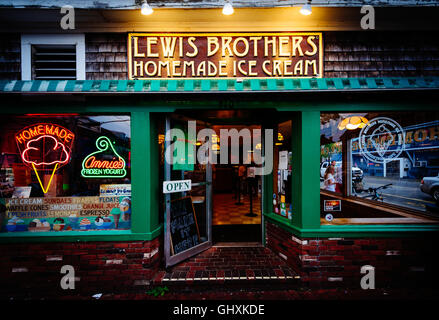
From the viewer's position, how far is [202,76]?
12.8 feet

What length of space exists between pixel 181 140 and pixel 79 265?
2935mm

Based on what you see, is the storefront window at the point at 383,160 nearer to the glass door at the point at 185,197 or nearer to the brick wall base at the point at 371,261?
the brick wall base at the point at 371,261

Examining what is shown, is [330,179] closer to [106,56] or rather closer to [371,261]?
[371,261]

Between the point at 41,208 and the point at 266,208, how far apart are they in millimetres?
4621

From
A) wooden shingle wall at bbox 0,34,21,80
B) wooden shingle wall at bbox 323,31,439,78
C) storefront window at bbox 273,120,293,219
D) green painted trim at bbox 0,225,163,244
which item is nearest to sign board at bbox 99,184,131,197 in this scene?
green painted trim at bbox 0,225,163,244

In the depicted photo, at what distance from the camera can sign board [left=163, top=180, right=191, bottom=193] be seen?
3.64 m

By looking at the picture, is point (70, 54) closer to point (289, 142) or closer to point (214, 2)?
point (214, 2)

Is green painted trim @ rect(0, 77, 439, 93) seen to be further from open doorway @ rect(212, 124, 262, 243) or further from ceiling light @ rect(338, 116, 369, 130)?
open doorway @ rect(212, 124, 262, 243)

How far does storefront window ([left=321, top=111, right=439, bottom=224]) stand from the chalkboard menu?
275 cm

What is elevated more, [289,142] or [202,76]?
[202,76]

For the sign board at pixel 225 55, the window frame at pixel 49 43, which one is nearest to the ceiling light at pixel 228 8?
the sign board at pixel 225 55

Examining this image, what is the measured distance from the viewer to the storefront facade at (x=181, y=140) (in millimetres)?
3457
